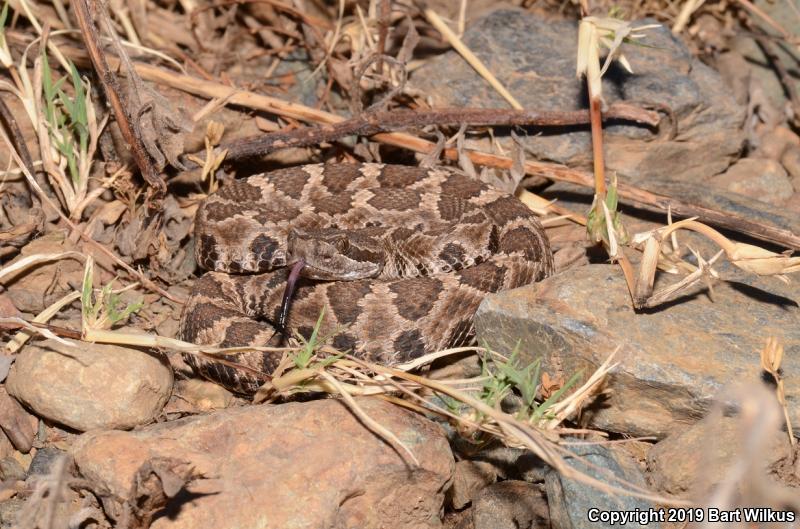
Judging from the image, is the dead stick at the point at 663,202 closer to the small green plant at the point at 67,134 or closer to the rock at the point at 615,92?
the rock at the point at 615,92

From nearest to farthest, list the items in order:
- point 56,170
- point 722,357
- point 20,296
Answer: point 722,357
point 20,296
point 56,170

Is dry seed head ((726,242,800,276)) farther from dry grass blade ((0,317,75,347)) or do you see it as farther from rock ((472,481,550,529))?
dry grass blade ((0,317,75,347))

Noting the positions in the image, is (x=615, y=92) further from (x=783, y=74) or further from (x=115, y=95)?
(x=115, y=95)

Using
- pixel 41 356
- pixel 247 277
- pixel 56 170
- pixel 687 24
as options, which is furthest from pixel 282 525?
pixel 687 24

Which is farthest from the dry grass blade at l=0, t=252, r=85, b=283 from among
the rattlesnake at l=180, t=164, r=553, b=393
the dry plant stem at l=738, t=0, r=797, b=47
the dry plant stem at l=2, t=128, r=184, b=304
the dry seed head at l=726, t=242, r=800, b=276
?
the dry plant stem at l=738, t=0, r=797, b=47

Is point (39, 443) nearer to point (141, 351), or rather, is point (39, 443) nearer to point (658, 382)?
point (141, 351)

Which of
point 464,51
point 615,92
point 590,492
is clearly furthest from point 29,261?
point 615,92

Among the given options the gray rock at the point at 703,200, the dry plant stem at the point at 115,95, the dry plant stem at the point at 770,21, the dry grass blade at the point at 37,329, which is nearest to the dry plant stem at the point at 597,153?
the gray rock at the point at 703,200
